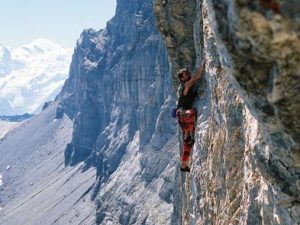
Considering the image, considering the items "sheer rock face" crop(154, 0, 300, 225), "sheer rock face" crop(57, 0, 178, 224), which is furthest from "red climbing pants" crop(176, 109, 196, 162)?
"sheer rock face" crop(57, 0, 178, 224)

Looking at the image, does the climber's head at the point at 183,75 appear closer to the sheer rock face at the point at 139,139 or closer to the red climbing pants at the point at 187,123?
the red climbing pants at the point at 187,123

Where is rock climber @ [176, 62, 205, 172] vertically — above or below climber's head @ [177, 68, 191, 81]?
below

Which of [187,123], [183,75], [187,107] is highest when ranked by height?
[183,75]

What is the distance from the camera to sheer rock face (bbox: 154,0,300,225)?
705 centimetres

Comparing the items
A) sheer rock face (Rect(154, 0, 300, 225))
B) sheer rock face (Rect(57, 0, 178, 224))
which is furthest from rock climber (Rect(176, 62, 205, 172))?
sheer rock face (Rect(57, 0, 178, 224))

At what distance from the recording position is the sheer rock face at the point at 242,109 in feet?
Result: 23.1

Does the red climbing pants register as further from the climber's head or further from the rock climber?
the climber's head

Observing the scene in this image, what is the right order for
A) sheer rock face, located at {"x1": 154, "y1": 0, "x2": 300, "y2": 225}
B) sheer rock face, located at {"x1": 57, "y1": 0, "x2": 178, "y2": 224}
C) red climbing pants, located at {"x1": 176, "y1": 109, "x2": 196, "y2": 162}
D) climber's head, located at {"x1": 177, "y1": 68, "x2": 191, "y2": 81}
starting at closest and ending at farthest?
1. sheer rock face, located at {"x1": 154, "y1": 0, "x2": 300, "y2": 225}
2. red climbing pants, located at {"x1": 176, "y1": 109, "x2": 196, "y2": 162}
3. climber's head, located at {"x1": 177, "y1": 68, "x2": 191, "y2": 81}
4. sheer rock face, located at {"x1": 57, "y1": 0, "x2": 178, "y2": 224}

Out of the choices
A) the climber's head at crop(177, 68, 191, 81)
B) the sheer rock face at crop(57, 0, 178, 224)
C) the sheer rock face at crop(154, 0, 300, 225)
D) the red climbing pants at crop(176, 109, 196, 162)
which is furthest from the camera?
the sheer rock face at crop(57, 0, 178, 224)

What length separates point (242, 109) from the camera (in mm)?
13523

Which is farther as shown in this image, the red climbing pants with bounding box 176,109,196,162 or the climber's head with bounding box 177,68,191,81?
the climber's head with bounding box 177,68,191,81

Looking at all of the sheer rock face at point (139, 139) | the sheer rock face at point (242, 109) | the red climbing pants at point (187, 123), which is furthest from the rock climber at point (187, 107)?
the sheer rock face at point (139, 139)

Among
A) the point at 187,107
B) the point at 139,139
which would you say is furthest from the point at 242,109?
the point at 139,139

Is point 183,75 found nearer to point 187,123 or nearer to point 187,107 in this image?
point 187,107
